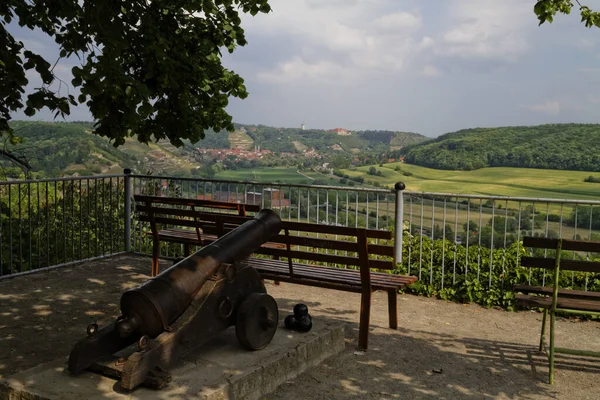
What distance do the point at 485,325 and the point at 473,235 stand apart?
2.36 metres

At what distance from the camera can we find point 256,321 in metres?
4.72

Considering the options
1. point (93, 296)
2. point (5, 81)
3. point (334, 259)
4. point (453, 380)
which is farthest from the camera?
point (93, 296)

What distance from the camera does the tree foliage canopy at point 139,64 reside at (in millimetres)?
6695

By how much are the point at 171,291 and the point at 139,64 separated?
5.36 metres

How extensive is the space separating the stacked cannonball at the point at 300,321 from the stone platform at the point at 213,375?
0.06 m

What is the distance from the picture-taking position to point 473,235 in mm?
9086

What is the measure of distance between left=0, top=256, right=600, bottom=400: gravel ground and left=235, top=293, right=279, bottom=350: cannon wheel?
43cm

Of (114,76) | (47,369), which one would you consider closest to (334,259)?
(47,369)

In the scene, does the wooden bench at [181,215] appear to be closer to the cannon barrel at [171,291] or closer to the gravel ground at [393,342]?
the gravel ground at [393,342]

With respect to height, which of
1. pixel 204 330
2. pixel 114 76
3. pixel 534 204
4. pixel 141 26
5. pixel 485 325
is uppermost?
pixel 141 26

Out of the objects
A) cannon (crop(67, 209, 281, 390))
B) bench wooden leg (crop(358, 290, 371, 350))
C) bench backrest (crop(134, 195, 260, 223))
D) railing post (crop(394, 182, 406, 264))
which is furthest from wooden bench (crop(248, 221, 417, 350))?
railing post (crop(394, 182, 406, 264))

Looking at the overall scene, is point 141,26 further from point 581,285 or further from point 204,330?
point 581,285

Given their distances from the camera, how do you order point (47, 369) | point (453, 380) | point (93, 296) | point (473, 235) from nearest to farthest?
1. point (47, 369)
2. point (453, 380)
3. point (93, 296)
4. point (473, 235)

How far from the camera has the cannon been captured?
3961mm
